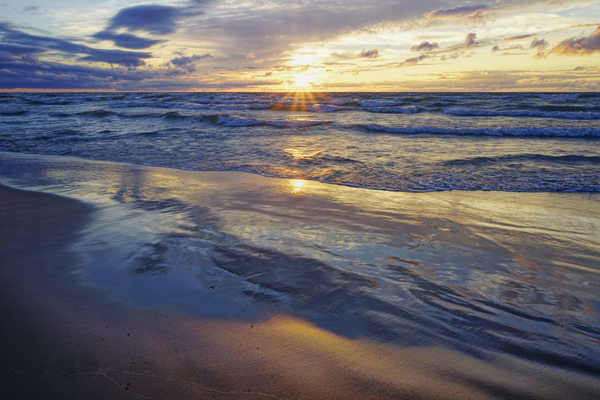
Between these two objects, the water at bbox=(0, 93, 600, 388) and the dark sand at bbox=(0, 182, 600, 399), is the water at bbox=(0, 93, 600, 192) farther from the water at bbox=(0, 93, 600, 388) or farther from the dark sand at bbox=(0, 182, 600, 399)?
the dark sand at bbox=(0, 182, 600, 399)

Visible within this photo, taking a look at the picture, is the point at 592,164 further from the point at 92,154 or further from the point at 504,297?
the point at 92,154

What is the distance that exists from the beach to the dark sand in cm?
1

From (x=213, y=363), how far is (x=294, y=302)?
772 mm

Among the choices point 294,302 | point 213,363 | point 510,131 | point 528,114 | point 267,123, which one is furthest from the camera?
point 528,114

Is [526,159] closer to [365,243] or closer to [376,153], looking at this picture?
[376,153]

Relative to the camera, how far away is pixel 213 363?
179cm

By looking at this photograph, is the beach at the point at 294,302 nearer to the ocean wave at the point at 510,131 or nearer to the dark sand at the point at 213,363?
the dark sand at the point at 213,363

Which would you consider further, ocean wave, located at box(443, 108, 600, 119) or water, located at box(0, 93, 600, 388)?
ocean wave, located at box(443, 108, 600, 119)

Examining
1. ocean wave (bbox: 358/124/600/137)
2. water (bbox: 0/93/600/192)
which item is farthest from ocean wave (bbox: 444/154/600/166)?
ocean wave (bbox: 358/124/600/137)

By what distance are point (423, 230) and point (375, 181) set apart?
8.70 feet

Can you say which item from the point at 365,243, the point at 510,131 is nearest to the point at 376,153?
the point at 365,243

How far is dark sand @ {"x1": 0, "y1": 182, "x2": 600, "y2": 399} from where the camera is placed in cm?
163

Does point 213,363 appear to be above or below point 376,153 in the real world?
below

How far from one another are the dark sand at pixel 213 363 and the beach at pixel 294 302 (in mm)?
10
